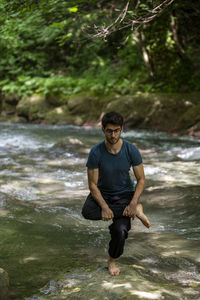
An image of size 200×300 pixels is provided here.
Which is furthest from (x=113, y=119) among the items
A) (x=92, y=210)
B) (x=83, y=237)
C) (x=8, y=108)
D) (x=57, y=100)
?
(x=8, y=108)

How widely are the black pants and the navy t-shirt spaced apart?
73 mm

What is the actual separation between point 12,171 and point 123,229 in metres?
5.49

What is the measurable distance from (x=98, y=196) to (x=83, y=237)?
58.5 inches

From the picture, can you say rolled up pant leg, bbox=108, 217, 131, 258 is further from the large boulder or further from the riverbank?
the large boulder

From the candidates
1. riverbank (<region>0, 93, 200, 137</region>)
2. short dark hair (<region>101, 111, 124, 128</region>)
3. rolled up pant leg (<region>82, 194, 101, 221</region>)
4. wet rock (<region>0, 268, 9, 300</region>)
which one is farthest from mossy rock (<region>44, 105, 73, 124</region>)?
wet rock (<region>0, 268, 9, 300</region>)

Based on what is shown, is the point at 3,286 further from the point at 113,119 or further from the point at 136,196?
the point at 113,119

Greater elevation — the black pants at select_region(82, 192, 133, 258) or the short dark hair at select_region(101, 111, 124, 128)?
the short dark hair at select_region(101, 111, 124, 128)

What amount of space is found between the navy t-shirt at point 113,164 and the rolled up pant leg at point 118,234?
0.26 meters

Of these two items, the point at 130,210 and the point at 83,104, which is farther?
the point at 83,104

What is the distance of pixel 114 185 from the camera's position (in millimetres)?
3641

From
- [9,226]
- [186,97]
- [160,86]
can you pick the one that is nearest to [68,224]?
[9,226]

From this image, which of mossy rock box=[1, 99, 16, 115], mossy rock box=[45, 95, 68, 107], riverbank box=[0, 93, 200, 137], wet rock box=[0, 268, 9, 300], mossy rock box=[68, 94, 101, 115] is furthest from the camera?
mossy rock box=[1, 99, 16, 115]

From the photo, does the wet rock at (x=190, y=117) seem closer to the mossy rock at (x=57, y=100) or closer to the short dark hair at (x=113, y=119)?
the mossy rock at (x=57, y=100)

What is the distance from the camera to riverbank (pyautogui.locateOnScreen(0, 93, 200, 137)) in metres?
14.1
